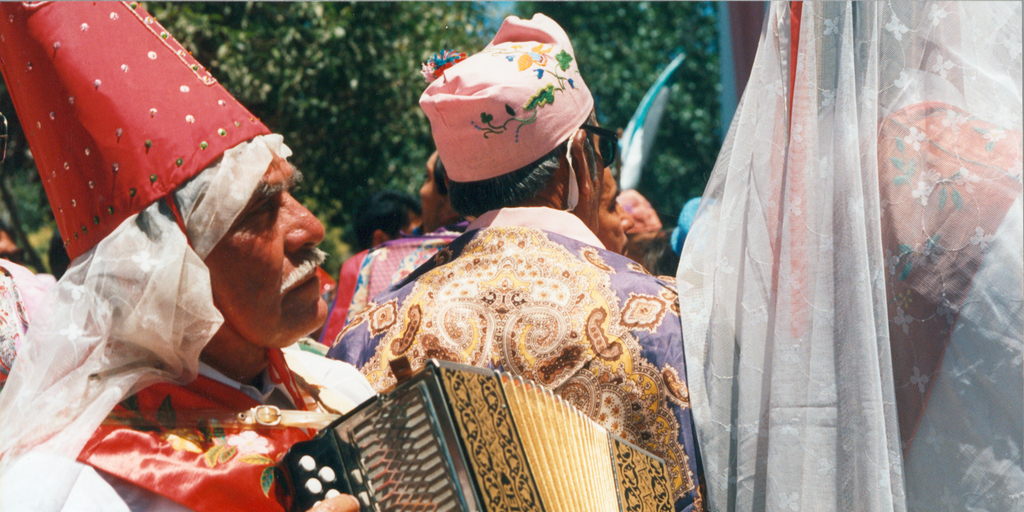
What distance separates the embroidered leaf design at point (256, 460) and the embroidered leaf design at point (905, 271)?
49.4 inches

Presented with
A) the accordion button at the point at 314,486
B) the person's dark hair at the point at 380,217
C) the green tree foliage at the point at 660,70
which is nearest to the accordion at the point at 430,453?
the accordion button at the point at 314,486

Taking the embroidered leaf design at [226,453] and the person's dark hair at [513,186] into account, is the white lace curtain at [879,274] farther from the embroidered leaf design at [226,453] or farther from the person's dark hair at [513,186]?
the embroidered leaf design at [226,453]

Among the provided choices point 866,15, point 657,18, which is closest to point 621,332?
point 866,15

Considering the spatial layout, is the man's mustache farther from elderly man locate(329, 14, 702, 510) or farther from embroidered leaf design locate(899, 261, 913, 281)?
embroidered leaf design locate(899, 261, 913, 281)

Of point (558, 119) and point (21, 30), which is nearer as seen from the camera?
point (21, 30)

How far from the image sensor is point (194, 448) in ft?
4.81

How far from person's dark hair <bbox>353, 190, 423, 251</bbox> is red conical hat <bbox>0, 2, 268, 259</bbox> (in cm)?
370

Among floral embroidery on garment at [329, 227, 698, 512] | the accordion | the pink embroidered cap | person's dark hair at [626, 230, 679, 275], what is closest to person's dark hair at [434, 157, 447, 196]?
person's dark hair at [626, 230, 679, 275]

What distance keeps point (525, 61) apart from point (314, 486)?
1.26 m

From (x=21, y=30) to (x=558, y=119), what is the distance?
122cm

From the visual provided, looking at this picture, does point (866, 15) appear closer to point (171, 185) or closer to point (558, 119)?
point (558, 119)

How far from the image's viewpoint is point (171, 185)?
148 cm

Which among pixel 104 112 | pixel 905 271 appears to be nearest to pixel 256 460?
pixel 104 112

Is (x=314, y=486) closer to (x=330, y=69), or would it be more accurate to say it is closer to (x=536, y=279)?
(x=536, y=279)
